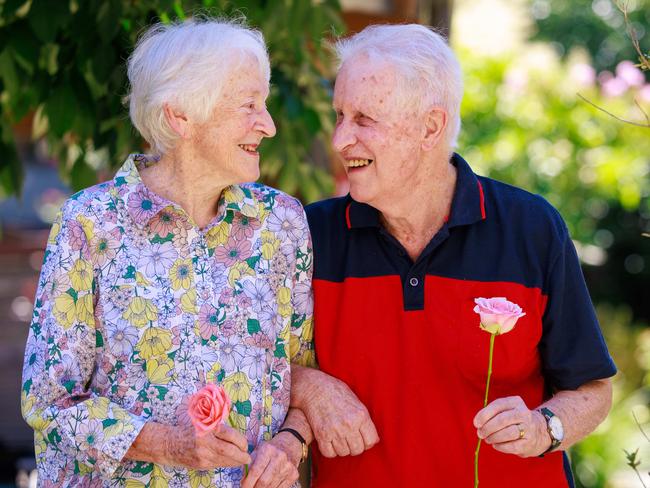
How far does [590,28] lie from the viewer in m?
16.9

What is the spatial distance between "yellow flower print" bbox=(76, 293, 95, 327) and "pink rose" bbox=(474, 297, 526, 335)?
2.87 ft

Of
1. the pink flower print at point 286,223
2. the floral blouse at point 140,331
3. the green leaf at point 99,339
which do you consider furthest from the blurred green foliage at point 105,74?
the green leaf at point 99,339

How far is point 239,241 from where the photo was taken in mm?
2383

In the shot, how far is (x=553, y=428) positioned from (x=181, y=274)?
932 millimetres

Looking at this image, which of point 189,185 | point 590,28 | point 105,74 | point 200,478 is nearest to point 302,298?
point 189,185

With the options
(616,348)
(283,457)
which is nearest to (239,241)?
(283,457)

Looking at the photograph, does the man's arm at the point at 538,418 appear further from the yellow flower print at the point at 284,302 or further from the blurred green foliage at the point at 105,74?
the blurred green foliage at the point at 105,74

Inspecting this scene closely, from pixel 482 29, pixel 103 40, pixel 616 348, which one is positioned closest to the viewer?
pixel 103 40

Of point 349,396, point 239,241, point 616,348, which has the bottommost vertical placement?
point 616,348

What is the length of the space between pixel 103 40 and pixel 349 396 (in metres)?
1.36

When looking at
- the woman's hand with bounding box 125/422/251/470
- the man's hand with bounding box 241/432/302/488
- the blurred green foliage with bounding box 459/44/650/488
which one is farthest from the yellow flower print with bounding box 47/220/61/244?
the blurred green foliage with bounding box 459/44/650/488

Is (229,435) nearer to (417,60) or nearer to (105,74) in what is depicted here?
(417,60)

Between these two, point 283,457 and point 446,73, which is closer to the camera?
point 283,457

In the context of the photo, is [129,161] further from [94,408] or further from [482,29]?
[482,29]
